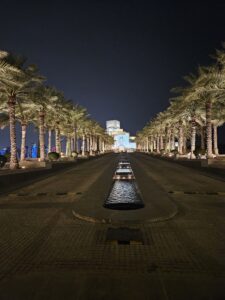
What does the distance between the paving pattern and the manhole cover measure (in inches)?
2.9

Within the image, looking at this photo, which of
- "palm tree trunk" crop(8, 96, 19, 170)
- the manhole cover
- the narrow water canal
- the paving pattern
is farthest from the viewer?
"palm tree trunk" crop(8, 96, 19, 170)

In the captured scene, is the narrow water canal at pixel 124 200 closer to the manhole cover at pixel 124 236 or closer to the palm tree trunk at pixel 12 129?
the manhole cover at pixel 124 236

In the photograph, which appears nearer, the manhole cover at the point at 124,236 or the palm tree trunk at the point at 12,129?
the manhole cover at the point at 124,236

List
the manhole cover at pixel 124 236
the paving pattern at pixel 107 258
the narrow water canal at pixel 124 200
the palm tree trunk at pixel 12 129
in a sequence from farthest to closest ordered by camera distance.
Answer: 1. the palm tree trunk at pixel 12 129
2. the narrow water canal at pixel 124 200
3. the manhole cover at pixel 124 236
4. the paving pattern at pixel 107 258

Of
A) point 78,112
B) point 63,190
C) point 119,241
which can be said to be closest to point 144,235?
point 119,241

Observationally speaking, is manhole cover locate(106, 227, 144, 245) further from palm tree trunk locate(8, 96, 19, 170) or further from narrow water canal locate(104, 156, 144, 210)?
palm tree trunk locate(8, 96, 19, 170)

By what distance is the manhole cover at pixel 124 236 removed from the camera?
7352 mm

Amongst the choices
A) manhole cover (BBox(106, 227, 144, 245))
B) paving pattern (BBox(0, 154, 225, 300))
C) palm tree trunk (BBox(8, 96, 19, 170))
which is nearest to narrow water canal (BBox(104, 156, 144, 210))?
paving pattern (BBox(0, 154, 225, 300))

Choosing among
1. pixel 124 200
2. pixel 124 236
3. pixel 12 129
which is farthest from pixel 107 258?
pixel 12 129

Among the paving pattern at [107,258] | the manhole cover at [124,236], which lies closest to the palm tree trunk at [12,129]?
the paving pattern at [107,258]

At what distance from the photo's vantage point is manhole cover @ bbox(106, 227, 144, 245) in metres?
7.35

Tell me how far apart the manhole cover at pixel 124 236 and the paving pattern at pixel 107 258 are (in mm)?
73

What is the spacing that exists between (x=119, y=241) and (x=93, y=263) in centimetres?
156

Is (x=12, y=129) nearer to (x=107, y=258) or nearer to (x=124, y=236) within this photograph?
(x=124, y=236)
